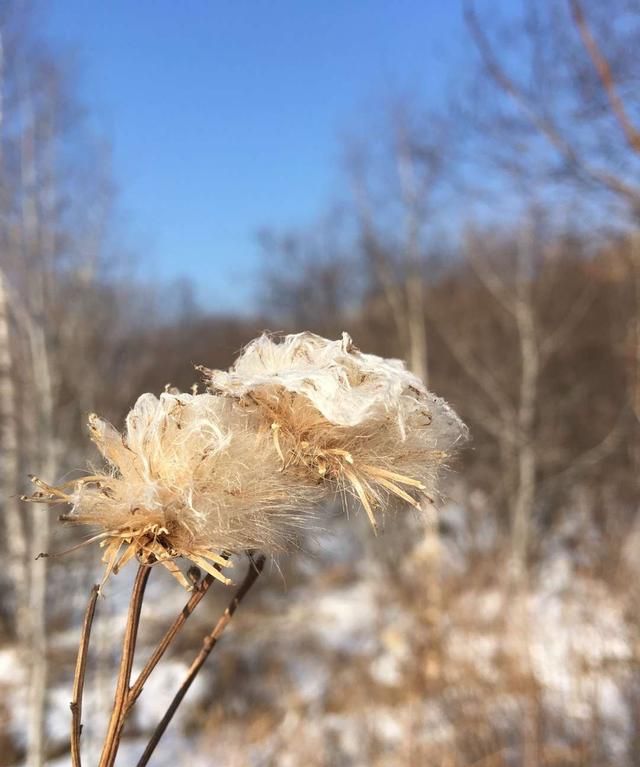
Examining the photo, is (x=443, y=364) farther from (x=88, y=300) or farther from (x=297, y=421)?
(x=297, y=421)

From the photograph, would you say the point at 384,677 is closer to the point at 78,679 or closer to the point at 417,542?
the point at 417,542

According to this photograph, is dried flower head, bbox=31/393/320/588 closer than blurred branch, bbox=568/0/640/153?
Yes

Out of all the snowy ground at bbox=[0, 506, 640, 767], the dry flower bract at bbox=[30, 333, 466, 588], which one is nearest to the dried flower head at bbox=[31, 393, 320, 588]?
the dry flower bract at bbox=[30, 333, 466, 588]

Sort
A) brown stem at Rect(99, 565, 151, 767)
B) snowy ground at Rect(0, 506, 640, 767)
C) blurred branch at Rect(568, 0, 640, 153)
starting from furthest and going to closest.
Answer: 1. snowy ground at Rect(0, 506, 640, 767)
2. blurred branch at Rect(568, 0, 640, 153)
3. brown stem at Rect(99, 565, 151, 767)

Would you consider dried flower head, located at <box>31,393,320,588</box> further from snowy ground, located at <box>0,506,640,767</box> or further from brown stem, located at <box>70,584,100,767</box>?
snowy ground, located at <box>0,506,640,767</box>

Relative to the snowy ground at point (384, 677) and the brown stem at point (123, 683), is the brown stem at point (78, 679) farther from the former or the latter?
the snowy ground at point (384, 677)

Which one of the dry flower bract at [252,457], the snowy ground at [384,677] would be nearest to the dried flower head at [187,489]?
the dry flower bract at [252,457]

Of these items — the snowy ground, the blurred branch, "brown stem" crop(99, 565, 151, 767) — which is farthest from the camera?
the snowy ground
